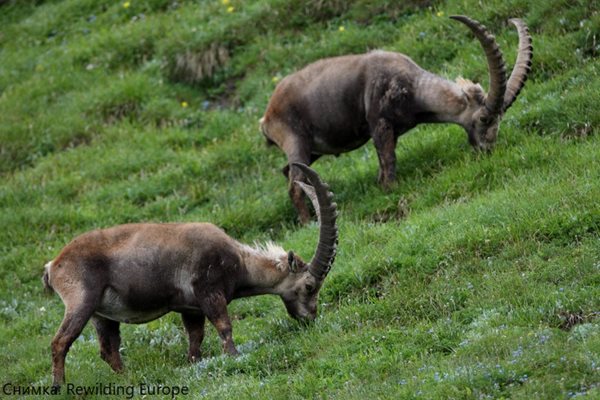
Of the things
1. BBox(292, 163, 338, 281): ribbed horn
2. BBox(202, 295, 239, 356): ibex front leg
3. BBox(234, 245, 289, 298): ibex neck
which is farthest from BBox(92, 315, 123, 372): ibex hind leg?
BBox(292, 163, 338, 281): ribbed horn

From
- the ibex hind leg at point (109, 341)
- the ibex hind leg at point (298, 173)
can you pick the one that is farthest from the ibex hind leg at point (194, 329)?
the ibex hind leg at point (298, 173)

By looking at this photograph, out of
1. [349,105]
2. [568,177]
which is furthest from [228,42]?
[568,177]

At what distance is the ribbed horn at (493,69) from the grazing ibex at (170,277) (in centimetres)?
358

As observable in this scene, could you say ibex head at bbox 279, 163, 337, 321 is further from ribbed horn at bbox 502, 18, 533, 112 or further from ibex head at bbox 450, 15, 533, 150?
ribbed horn at bbox 502, 18, 533, 112

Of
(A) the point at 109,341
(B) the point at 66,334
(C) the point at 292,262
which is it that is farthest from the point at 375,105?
(B) the point at 66,334

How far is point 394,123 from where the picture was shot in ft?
50.3

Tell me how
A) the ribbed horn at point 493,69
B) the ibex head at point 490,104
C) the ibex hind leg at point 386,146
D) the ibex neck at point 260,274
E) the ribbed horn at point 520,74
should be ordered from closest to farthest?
the ibex neck at point 260,274 → the ribbed horn at point 493,69 → the ibex head at point 490,104 → the ribbed horn at point 520,74 → the ibex hind leg at point 386,146

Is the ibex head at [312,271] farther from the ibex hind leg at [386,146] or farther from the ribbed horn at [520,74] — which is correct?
the ribbed horn at [520,74]

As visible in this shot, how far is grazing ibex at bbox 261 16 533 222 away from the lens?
597 inches

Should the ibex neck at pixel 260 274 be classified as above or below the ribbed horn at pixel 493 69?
below

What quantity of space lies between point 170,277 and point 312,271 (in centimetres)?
160

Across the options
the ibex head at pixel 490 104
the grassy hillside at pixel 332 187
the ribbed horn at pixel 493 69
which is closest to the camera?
the grassy hillside at pixel 332 187

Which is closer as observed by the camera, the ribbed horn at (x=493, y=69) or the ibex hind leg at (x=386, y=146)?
the ribbed horn at (x=493, y=69)

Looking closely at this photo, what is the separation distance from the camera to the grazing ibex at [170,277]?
464 inches
